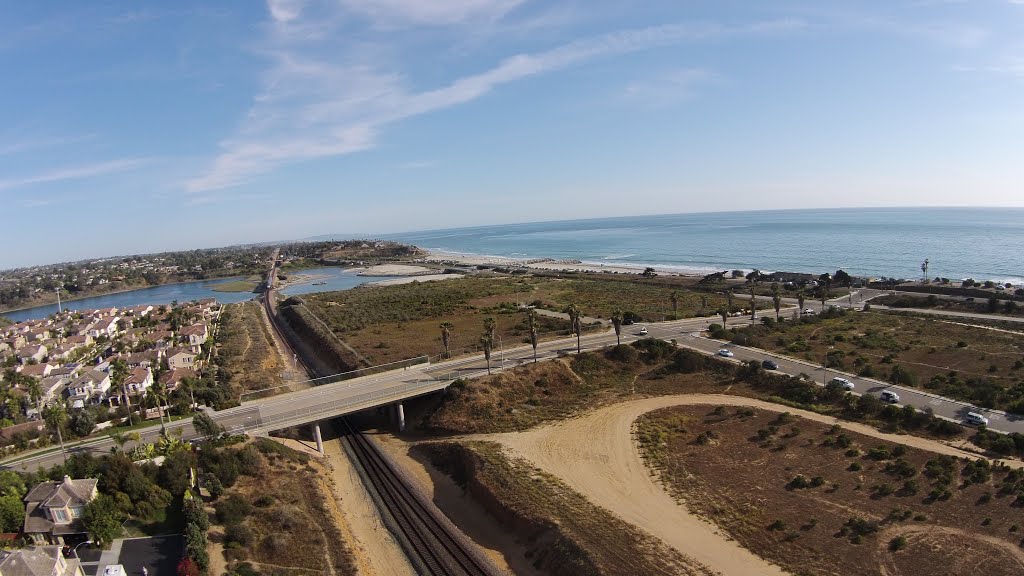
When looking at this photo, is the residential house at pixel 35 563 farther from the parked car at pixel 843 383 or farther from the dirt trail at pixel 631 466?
the parked car at pixel 843 383

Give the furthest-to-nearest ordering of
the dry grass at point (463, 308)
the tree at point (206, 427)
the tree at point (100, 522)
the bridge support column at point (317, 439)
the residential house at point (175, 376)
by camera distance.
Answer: the dry grass at point (463, 308) < the residential house at point (175, 376) < the bridge support column at point (317, 439) < the tree at point (206, 427) < the tree at point (100, 522)

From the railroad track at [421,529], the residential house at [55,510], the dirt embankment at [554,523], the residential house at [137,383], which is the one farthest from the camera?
the residential house at [137,383]

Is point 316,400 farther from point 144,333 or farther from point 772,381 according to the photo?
point 144,333

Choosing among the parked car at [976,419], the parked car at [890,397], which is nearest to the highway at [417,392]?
the parked car at [976,419]

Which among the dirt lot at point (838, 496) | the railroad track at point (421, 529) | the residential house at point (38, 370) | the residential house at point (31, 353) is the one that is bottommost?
the railroad track at point (421, 529)

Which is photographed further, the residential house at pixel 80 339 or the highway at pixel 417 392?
the residential house at pixel 80 339

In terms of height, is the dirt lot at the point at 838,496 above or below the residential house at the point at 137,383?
below

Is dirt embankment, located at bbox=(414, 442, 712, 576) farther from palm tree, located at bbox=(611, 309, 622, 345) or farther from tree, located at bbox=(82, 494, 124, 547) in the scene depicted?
palm tree, located at bbox=(611, 309, 622, 345)
